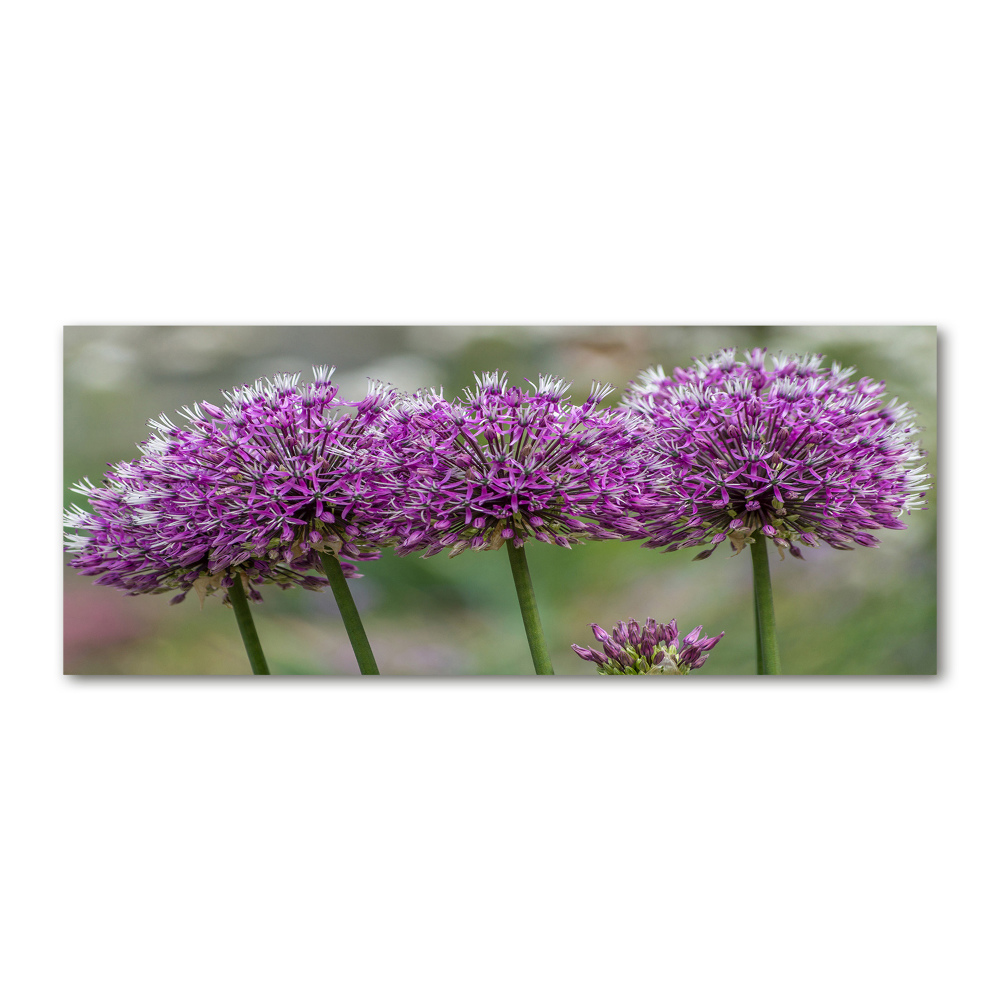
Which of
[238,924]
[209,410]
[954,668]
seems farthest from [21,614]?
[954,668]

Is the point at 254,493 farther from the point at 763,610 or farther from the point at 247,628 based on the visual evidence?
the point at 763,610

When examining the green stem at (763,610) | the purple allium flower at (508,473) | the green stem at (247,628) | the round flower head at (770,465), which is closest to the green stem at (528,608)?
the purple allium flower at (508,473)

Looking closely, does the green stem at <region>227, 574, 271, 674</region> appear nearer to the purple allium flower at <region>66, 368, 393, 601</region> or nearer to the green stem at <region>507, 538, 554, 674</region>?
the purple allium flower at <region>66, 368, 393, 601</region>

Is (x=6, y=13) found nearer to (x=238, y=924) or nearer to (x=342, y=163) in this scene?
(x=342, y=163)

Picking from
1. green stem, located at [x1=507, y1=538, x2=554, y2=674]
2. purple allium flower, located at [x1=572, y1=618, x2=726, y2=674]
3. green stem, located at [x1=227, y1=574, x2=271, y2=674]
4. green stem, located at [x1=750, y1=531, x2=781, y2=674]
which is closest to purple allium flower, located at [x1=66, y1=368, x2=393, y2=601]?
green stem, located at [x1=227, y1=574, x2=271, y2=674]

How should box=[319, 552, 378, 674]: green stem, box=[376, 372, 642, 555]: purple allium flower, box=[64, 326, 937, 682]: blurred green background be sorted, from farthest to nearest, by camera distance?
box=[64, 326, 937, 682]: blurred green background → box=[319, 552, 378, 674]: green stem → box=[376, 372, 642, 555]: purple allium flower
